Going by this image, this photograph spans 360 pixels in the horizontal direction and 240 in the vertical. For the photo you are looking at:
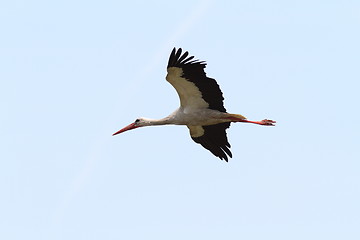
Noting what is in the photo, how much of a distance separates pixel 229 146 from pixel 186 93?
2195 mm

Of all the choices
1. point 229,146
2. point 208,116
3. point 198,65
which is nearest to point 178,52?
point 198,65

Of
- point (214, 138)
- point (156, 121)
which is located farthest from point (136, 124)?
point (214, 138)

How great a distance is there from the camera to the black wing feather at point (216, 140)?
79.8 feet

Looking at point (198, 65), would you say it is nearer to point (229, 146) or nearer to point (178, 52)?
point (178, 52)

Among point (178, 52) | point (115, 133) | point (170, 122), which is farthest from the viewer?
point (115, 133)

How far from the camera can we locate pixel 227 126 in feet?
79.4

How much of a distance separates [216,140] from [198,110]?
147 cm

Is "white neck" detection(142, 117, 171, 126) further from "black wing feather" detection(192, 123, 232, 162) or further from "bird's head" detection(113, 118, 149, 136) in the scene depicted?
"black wing feather" detection(192, 123, 232, 162)

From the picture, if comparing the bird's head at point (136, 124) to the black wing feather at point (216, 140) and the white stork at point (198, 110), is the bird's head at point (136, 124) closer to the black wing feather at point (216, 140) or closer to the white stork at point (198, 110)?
the white stork at point (198, 110)

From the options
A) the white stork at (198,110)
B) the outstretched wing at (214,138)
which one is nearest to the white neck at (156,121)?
the white stork at (198,110)

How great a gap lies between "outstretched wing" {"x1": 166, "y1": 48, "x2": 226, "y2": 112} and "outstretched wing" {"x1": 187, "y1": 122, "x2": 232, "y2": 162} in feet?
3.88

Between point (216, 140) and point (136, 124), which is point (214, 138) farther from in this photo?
point (136, 124)

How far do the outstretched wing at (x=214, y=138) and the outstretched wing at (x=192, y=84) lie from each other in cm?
118

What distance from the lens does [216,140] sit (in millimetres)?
24469
